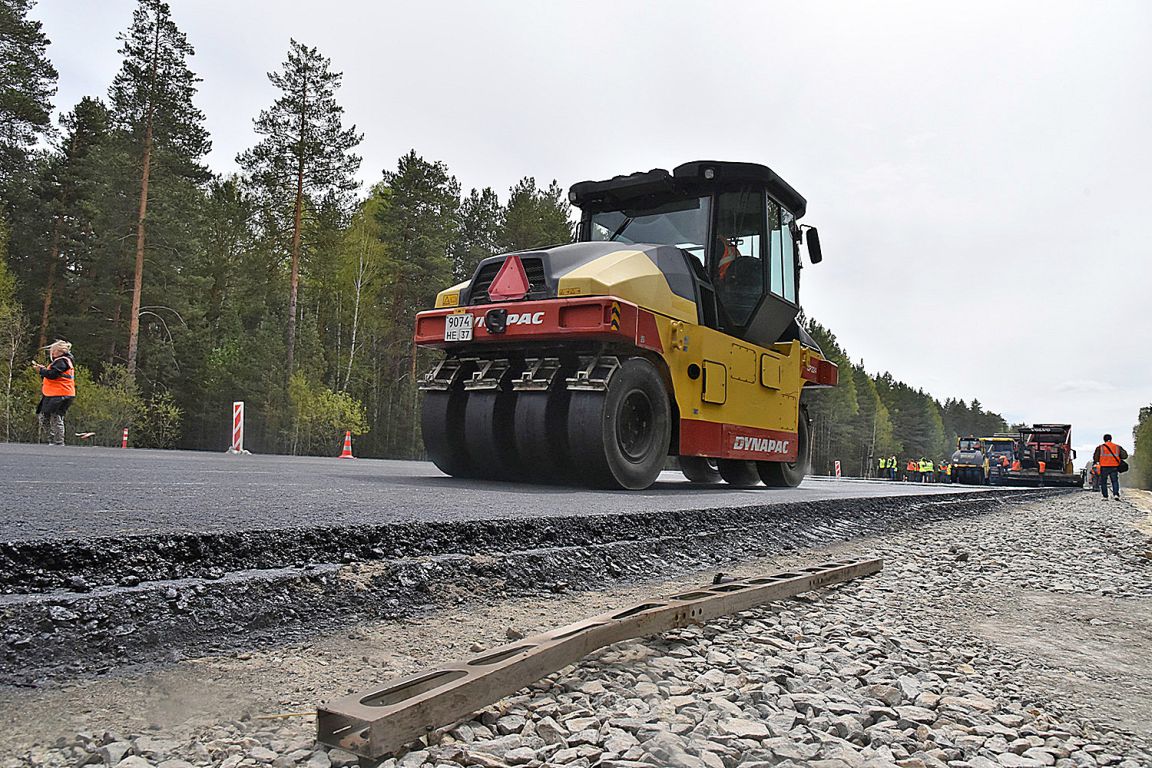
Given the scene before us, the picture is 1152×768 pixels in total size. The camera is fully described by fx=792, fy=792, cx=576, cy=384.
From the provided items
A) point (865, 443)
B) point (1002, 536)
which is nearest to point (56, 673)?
point (1002, 536)

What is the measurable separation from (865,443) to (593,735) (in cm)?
8156

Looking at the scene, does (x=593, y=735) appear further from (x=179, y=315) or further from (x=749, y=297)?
(x=179, y=315)

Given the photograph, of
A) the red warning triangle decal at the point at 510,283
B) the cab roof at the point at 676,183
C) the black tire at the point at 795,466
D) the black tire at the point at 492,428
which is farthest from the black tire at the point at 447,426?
the black tire at the point at 795,466

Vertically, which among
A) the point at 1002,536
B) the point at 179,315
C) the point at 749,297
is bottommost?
the point at 1002,536

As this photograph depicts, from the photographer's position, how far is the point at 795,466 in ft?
32.2

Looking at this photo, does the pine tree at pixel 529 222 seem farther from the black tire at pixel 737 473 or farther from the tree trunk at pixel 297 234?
the black tire at pixel 737 473

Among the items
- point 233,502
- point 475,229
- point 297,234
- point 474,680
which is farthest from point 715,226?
point 475,229

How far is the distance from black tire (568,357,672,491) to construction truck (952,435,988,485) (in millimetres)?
30376

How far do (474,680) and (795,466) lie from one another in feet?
28.2

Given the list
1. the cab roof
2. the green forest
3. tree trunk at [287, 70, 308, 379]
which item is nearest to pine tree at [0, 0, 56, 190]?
the green forest

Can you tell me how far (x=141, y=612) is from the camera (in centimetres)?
204

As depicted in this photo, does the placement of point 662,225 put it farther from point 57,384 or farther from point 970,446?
point 970,446

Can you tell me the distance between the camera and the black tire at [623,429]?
5.87 meters

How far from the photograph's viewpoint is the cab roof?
7598 millimetres
